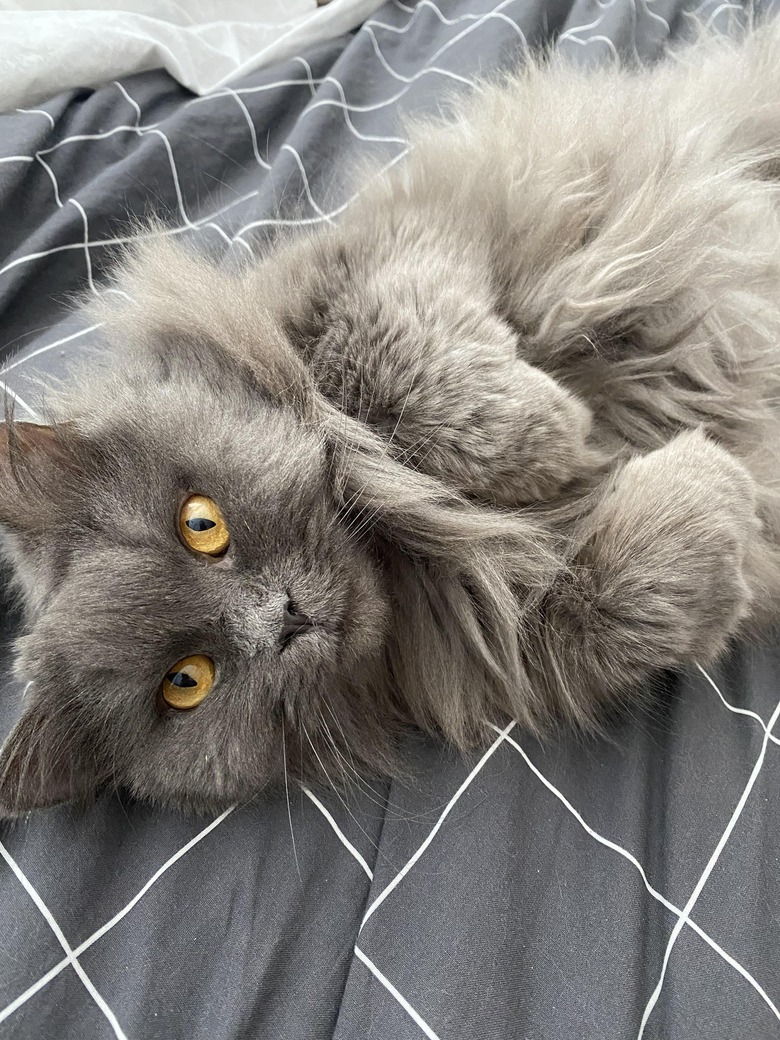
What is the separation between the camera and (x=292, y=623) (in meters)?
0.95

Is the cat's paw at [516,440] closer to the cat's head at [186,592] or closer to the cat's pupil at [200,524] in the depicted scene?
the cat's head at [186,592]

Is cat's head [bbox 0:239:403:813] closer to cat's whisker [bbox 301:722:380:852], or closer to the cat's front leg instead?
cat's whisker [bbox 301:722:380:852]

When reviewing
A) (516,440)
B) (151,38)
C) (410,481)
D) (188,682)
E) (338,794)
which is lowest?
(338,794)

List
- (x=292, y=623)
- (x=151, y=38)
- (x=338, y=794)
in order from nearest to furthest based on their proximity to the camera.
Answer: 1. (x=292, y=623)
2. (x=338, y=794)
3. (x=151, y=38)

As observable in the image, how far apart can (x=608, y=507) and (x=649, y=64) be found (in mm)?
1387

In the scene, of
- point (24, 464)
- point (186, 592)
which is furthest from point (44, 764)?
point (24, 464)

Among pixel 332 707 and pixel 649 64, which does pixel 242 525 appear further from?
pixel 649 64

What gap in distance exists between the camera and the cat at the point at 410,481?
981mm

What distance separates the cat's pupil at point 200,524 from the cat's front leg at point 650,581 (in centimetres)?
52

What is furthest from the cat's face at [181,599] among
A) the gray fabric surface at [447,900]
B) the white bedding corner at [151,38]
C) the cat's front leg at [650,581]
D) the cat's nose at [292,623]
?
the white bedding corner at [151,38]

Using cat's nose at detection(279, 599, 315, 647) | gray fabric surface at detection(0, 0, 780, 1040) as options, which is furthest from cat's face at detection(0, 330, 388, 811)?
gray fabric surface at detection(0, 0, 780, 1040)

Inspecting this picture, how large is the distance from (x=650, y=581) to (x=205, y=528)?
639 millimetres

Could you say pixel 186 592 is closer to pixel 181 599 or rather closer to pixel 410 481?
pixel 181 599

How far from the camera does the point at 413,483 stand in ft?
Result: 3.40
